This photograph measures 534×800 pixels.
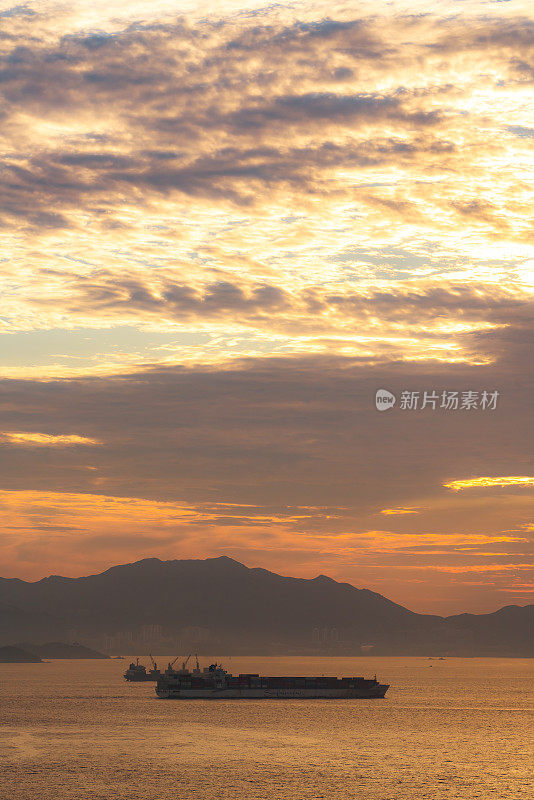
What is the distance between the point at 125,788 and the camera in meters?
117

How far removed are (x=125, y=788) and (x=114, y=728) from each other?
8195cm

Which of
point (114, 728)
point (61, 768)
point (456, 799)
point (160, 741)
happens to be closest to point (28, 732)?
point (114, 728)

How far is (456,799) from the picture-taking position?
112 m

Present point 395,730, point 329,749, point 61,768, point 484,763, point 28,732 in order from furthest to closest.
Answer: point 395,730 < point 28,732 < point 329,749 < point 484,763 < point 61,768

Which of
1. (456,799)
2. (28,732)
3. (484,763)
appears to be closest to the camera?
(456,799)

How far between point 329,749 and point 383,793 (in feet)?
158

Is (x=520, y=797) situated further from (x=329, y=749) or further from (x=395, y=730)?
(x=395, y=730)

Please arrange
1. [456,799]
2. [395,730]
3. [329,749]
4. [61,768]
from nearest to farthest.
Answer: [456,799], [61,768], [329,749], [395,730]

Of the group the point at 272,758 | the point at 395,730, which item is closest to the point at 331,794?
the point at 272,758

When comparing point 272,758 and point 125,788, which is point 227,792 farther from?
point 272,758

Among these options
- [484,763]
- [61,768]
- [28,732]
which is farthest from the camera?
[28,732]

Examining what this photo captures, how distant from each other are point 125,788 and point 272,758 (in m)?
37.7

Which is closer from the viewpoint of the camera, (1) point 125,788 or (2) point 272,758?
(1) point 125,788

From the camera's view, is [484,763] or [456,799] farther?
[484,763]
